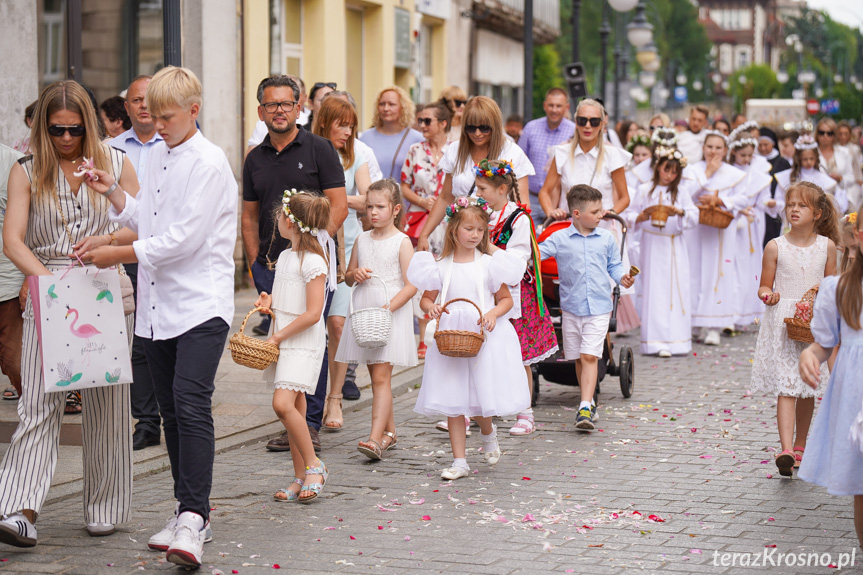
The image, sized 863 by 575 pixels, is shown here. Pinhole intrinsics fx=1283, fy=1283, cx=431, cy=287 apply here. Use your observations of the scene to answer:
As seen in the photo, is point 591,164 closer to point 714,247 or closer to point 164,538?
point 714,247

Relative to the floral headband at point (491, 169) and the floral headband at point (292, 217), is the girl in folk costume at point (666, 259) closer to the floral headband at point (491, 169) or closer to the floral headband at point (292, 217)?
the floral headband at point (491, 169)

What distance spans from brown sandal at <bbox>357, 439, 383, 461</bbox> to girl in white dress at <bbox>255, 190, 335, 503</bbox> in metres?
0.65

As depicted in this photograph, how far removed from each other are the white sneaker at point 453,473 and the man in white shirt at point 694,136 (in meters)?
12.0

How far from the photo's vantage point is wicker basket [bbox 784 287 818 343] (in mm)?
7152

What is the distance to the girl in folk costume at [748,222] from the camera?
1368 cm

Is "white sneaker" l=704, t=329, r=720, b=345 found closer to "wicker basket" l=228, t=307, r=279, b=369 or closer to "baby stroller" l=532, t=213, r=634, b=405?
"baby stroller" l=532, t=213, r=634, b=405

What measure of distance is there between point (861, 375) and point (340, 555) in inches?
91.6

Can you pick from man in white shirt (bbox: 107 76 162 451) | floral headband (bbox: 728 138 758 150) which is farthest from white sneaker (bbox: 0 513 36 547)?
floral headband (bbox: 728 138 758 150)

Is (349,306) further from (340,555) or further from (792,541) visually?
(792,541)

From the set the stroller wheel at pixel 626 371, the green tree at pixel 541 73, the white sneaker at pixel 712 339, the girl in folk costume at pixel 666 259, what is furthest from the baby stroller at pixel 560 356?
the green tree at pixel 541 73

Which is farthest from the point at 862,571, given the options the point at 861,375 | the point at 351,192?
the point at 351,192

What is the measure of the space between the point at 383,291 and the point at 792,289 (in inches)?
94.7

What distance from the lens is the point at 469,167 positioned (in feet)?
28.1

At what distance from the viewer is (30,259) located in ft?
18.3
